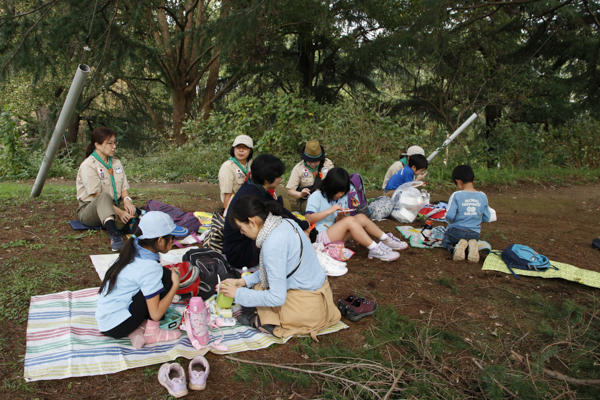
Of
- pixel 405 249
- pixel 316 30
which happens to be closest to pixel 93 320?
pixel 405 249

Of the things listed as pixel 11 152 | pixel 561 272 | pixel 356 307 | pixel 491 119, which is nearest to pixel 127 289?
pixel 356 307

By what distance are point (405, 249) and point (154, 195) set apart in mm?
4204

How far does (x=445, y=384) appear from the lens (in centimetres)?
213

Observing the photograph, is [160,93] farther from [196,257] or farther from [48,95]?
[196,257]

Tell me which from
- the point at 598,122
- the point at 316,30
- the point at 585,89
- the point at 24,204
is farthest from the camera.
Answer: the point at 316,30

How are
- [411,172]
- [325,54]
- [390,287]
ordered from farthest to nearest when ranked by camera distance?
[325,54], [411,172], [390,287]

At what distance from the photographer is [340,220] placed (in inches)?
161

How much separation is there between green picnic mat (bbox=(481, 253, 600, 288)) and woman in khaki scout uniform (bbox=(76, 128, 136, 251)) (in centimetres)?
382

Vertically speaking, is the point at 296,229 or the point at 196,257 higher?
the point at 296,229

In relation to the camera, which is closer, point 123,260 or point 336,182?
point 123,260

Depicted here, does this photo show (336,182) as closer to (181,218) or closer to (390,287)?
(390,287)

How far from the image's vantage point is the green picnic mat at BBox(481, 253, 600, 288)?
11.9ft

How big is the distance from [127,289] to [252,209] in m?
0.91

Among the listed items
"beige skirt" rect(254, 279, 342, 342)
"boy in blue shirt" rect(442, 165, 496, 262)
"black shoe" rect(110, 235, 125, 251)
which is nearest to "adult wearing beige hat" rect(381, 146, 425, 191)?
"boy in blue shirt" rect(442, 165, 496, 262)
